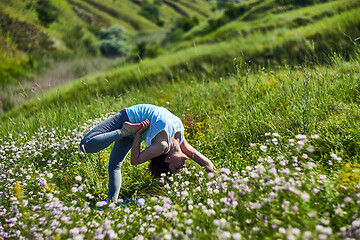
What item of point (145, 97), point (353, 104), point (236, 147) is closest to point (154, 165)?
point (236, 147)

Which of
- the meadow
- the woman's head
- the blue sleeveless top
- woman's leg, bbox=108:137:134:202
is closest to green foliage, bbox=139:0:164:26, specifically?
the meadow

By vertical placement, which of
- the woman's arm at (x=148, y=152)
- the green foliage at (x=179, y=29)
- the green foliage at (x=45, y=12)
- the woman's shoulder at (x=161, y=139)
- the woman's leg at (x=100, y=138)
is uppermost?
the green foliage at (x=45, y=12)

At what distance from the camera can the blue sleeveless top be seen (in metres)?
3.17

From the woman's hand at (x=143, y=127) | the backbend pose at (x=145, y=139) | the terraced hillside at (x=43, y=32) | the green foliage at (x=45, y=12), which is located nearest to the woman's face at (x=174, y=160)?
the backbend pose at (x=145, y=139)

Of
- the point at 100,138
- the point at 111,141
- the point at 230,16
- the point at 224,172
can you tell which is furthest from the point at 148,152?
the point at 230,16

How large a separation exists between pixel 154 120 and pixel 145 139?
29cm

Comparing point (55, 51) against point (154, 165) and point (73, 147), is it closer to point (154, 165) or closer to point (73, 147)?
point (73, 147)

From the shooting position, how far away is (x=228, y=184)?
7.60 feet

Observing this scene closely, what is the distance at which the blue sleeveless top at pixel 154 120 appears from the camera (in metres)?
3.17

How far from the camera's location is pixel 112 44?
24.1 m

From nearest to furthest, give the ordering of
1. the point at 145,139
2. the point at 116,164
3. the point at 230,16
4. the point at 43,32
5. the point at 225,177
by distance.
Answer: the point at 225,177 → the point at 145,139 → the point at 116,164 → the point at 43,32 → the point at 230,16

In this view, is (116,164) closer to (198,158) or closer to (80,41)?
(198,158)

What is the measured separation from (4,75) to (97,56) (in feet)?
33.1

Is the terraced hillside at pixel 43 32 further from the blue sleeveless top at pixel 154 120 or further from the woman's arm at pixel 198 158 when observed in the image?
the woman's arm at pixel 198 158
